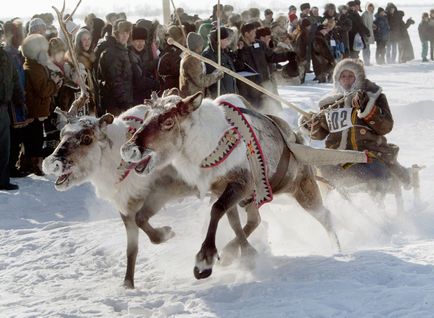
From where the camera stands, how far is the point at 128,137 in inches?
214

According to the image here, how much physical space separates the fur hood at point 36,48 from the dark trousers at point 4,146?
0.85m

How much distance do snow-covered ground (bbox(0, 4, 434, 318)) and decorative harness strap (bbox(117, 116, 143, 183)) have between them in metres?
0.79

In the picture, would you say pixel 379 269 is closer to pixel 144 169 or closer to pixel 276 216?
pixel 144 169

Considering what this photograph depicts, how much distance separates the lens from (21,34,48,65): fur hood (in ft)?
31.1

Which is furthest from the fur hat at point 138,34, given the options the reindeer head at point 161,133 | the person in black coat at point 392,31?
the person in black coat at point 392,31

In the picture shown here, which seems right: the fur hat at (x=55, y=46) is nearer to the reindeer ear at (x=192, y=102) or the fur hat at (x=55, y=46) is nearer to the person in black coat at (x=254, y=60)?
the person in black coat at (x=254, y=60)

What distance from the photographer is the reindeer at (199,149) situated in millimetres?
4859

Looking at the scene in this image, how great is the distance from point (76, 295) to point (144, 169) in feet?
3.84

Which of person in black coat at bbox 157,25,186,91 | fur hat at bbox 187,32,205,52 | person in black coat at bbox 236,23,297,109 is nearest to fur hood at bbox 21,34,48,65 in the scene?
person in black coat at bbox 157,25,186,91

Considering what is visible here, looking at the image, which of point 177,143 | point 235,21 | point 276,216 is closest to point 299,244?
point 276,216

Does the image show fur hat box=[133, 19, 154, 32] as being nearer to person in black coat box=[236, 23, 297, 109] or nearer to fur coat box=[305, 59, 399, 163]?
person in black coat box=[236, 23, 297, 109]

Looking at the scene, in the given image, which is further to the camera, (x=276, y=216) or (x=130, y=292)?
(x=276, y=216)

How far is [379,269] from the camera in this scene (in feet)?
16.2

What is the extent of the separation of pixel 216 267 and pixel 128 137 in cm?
117
